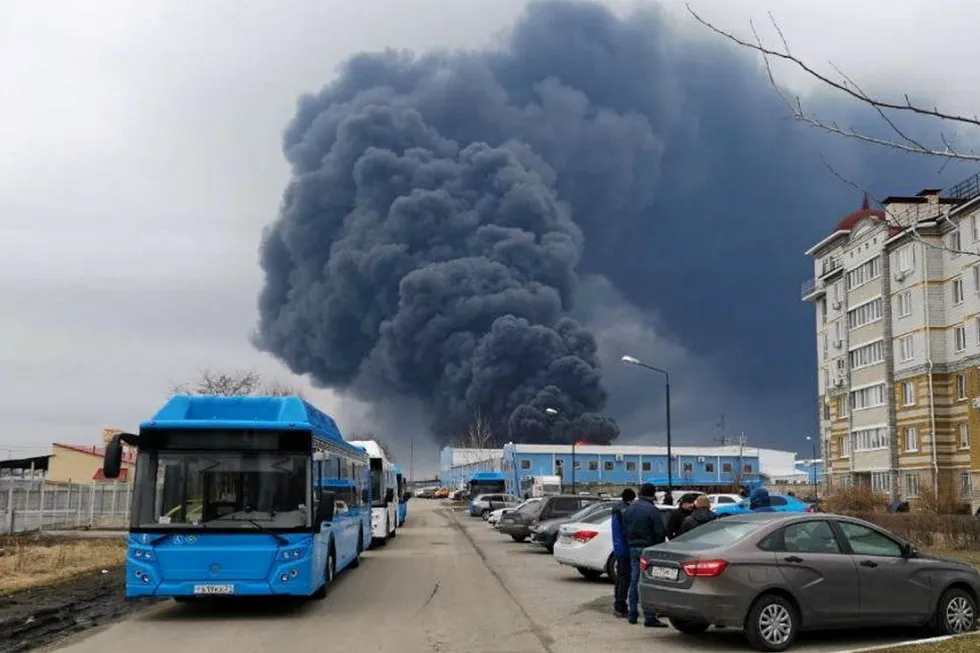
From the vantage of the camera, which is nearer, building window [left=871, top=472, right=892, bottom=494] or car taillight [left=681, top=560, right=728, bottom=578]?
car taillight [left=681, top=560, right=728, bottom=578]

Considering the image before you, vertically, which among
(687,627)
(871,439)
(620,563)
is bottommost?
(687,627)

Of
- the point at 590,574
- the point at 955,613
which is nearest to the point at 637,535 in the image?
the point at 955,613

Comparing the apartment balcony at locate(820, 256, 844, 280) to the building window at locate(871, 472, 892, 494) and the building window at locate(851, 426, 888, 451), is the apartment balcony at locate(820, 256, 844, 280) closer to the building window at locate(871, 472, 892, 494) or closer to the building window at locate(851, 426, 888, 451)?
the building window at locate(851, 426, 888, 451)

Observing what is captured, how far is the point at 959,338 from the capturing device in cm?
5156

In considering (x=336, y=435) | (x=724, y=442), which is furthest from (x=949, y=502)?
(x=724, y=442)

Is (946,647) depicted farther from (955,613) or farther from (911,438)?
(911,438)

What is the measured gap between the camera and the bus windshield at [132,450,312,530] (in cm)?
1326

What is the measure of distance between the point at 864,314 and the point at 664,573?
54.3 meters

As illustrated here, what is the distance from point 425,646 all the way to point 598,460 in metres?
93.5

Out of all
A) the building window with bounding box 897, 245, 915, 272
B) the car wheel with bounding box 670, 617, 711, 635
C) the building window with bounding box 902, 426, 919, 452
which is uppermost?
the building window with bounding box 897, 245, 915, 272

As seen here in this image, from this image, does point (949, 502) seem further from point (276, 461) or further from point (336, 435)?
point (276, 461)

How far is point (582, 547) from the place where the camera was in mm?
18234

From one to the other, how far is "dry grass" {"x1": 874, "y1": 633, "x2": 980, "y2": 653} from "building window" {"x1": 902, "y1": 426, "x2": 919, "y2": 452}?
47.6 metres

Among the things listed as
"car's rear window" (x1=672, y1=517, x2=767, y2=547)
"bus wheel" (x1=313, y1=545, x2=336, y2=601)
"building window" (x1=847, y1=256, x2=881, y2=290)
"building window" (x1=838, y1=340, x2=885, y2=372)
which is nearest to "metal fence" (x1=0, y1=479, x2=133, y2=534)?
"bus wheel" (x1=313, y1=545, x2=336, y2=601)
